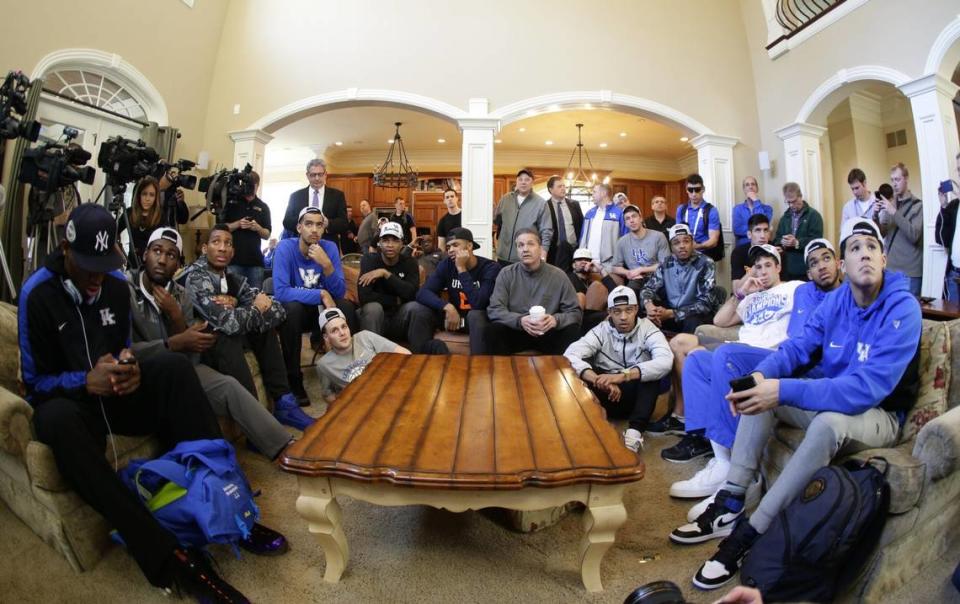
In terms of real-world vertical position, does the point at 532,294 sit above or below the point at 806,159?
below

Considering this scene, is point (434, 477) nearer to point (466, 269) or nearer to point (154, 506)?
point (154, 506)

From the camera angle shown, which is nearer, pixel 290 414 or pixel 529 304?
pixel 290 414

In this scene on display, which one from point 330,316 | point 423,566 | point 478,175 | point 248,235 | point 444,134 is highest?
point 444,134

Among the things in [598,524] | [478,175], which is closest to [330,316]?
[598,524]

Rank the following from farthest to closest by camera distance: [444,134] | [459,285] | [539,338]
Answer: [444,134] → [459,285] → [539,338]

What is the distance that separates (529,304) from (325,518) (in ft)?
6.50

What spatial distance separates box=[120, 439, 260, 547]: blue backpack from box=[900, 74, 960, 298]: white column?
16.9 ft

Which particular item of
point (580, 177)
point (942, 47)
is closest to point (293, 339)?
point (942, 47)

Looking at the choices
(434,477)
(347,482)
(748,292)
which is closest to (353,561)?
(347,482)

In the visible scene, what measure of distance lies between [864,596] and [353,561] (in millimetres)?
1343

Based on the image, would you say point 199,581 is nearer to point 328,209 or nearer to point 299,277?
point 299,277

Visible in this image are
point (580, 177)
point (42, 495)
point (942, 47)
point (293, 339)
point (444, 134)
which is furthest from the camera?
point (580, 177)

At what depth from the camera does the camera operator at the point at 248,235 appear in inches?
156

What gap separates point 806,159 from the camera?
5.47m
